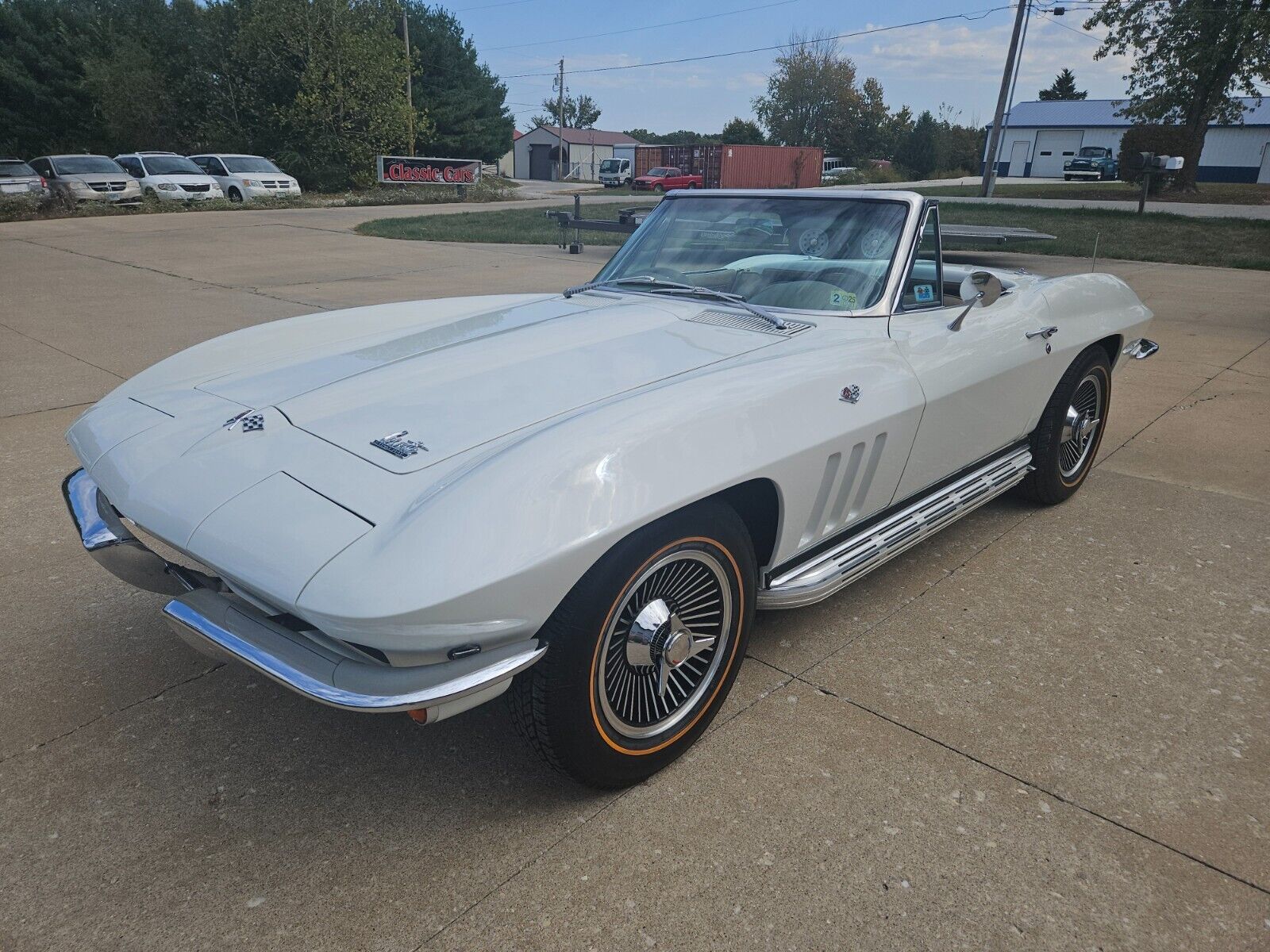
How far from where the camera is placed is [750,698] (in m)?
2.66

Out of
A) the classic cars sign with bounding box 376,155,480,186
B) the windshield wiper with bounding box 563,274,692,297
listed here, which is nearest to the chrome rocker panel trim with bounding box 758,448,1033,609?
the windshield wiper with bounding box 563,274,692,297

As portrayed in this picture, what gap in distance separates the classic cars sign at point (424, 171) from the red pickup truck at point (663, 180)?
8.78 m

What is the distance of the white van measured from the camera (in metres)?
43.6

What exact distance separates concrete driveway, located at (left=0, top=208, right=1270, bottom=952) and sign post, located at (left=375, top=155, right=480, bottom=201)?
27795 mm

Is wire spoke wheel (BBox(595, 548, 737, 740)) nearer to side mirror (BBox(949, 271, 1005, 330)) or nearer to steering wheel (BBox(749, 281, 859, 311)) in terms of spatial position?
steering wheel (BBox(749, 281, 859, 311))

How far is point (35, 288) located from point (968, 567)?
11.0m

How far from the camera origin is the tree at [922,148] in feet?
193

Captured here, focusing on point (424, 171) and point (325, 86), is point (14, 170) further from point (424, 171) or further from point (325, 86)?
point (325, 86)

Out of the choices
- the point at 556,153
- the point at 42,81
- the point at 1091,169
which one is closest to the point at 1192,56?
the point at 1091,169

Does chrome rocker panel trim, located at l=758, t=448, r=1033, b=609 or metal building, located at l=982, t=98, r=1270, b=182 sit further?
metal building, located at l=982, t=98, r=1270, b=182

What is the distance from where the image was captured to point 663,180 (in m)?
37.7

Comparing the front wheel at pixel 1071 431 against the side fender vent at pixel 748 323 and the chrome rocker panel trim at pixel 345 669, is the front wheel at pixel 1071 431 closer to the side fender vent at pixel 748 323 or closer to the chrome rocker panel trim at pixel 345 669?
the side fender vent at pixel 748 323

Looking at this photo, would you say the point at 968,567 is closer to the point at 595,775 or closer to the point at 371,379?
the point at 595,775

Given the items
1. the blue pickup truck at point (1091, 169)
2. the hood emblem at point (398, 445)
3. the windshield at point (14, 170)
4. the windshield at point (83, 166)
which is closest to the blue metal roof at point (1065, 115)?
the blue pickup truck at point (1091, 169)
